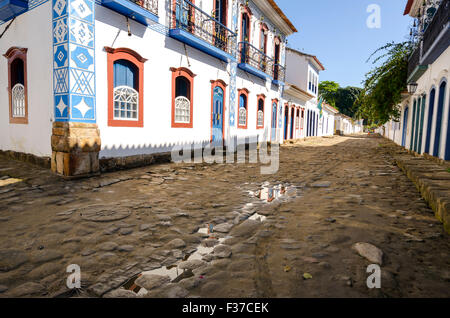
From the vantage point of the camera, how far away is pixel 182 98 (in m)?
9.09

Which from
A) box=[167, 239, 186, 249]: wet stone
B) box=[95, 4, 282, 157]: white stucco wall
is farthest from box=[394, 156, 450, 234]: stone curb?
box=[95, 4, 282, 157]: white stucco wall

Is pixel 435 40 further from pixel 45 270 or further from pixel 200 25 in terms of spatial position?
pixel 45 270

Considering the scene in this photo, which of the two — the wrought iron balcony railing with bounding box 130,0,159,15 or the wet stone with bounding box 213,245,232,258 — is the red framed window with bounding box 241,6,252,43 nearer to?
the wrought iron balcony railing with bounding box 130,0,159,15

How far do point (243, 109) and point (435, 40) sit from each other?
760 cm

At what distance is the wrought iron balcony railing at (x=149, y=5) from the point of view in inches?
272

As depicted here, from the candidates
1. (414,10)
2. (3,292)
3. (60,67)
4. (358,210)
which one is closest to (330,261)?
(358,210)

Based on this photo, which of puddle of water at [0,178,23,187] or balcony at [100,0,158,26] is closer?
puddle of water at [0,178,23,187]

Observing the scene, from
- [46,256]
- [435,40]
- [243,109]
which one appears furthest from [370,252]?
[243,109]

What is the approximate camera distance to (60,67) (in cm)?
576

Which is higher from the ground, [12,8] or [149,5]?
[149,5]

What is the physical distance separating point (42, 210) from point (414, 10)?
19.2m

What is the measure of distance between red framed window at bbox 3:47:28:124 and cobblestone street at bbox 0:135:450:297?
2604 millimetres

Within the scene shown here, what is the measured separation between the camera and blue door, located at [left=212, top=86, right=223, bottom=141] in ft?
35.8

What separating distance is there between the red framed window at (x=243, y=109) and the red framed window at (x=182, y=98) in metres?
3.93
